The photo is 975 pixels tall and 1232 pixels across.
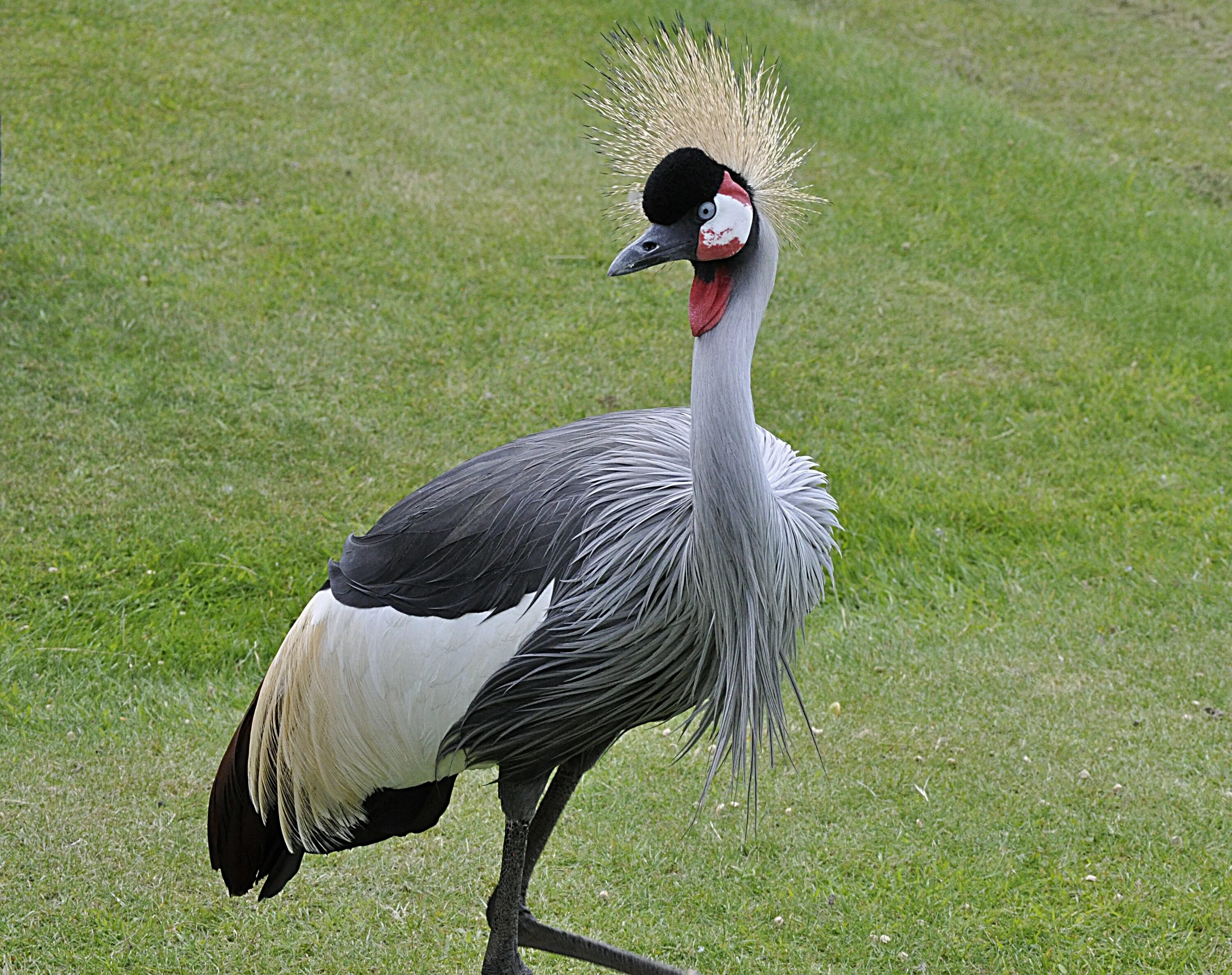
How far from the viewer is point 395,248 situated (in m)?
5.94

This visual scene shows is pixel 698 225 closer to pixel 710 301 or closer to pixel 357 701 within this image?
pixel 710 301

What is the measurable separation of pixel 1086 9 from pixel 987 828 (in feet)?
22.0

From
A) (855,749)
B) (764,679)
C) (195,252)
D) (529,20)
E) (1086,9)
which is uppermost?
(1086,9)

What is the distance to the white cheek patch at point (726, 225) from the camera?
2100 mm

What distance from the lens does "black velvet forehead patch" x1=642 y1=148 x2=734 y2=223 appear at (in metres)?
→ 2.08

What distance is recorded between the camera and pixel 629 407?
5.10m

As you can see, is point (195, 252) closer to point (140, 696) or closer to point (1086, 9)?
point (140, 696)

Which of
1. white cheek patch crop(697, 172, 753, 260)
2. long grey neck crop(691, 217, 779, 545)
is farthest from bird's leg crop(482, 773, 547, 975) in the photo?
white cheek patch crop(697, 172, 753, 260)

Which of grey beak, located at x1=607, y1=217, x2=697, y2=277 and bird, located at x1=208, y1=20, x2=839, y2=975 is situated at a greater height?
grey beak, located at x1=607, y1=217, x2=697, y2=277

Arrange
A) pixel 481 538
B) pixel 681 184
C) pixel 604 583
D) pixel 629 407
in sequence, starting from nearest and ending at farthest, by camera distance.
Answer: pixel 681 184 < pixel 604 583 < pixel 481 538 < pixel 629 407

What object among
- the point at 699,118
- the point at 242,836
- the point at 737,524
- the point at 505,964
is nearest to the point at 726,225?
the point at 699,118

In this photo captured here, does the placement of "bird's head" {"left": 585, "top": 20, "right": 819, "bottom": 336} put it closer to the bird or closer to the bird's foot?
the bird

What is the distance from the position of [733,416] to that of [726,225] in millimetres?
305

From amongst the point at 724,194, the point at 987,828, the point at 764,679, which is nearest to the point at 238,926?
the point at 764,679
